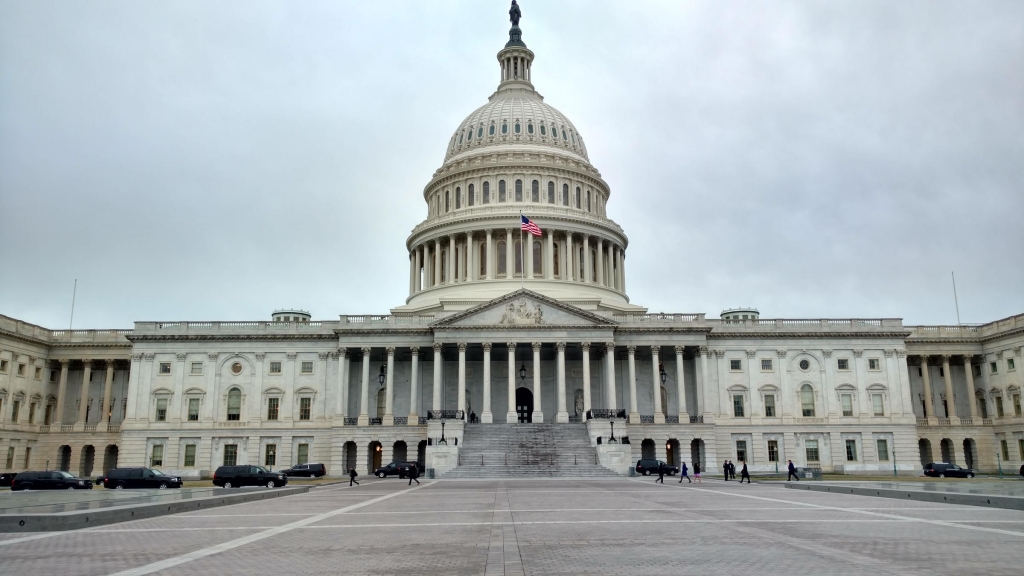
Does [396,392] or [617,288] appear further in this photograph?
[617,288]

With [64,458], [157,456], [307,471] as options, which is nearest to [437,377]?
[307,471]

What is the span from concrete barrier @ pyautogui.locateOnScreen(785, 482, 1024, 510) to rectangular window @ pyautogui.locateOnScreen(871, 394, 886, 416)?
145 ft

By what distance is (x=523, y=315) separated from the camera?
7531 cm

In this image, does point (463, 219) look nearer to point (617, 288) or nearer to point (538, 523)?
point (617, 288)

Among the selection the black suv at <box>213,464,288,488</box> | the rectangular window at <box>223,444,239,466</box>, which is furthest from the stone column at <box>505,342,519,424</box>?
the rectangular window at <box>223,444,239,466</box>

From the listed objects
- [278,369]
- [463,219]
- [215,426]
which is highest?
[463,219]

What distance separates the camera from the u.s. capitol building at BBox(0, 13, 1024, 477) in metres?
75.2

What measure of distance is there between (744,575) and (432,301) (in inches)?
3100

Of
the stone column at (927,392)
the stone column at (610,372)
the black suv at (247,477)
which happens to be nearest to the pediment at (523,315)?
the stone column at (610,372)

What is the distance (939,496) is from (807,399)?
5103 centimetres

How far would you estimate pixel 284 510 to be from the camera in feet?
97.0

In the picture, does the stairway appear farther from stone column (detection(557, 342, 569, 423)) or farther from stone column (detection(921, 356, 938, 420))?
stone column (detection(921, 356, 938, 420))

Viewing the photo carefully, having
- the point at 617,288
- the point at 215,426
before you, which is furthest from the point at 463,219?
the point at 215,426

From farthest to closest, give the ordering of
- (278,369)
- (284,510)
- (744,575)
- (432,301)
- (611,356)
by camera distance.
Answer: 1. (432,301)
2. (278,369)
3. (611,356)
4. (284,510)
5. (744,575)
